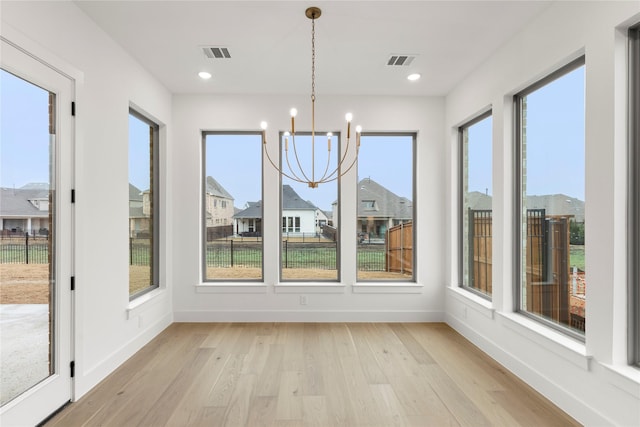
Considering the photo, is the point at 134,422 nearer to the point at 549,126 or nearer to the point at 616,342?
the point at 616,342

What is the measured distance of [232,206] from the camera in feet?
15.5

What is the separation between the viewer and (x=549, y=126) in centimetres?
285

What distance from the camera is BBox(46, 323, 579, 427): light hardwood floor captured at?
2.41m

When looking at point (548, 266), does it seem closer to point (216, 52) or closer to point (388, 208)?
point (388, 208)

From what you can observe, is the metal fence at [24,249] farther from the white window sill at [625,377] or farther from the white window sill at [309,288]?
the white window sill at [625,377]

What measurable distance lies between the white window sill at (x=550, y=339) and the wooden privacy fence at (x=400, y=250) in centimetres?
156

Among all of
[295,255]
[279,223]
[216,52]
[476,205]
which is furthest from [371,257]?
[216,52]

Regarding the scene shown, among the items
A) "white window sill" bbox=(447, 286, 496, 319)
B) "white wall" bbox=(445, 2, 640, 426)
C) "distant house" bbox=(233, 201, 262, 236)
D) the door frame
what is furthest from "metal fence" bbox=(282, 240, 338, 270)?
the door frame

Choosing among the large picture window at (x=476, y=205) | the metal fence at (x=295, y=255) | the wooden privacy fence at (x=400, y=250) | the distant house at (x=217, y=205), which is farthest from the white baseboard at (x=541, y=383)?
the distant house at (x=217, y=205)

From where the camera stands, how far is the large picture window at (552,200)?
8.38 ft

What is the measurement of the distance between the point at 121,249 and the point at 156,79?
6.50 ft

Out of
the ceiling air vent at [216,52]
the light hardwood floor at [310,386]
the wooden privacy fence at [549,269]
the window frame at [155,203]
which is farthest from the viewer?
the window frame at [155,203]

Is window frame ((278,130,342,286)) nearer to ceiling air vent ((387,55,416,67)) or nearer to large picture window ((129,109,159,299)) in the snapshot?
ceiling air vent ((387,55,416,67))

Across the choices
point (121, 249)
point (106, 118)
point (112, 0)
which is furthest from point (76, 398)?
point (112, 0)
